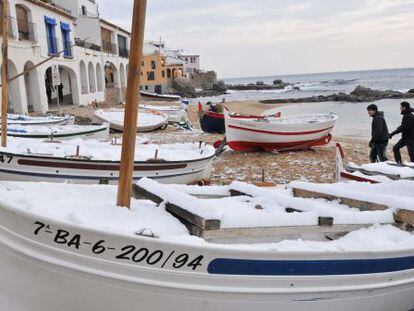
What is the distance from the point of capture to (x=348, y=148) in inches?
688

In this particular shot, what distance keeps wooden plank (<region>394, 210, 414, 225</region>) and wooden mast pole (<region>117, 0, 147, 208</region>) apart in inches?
110

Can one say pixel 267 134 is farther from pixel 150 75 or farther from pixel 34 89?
pixel 150 75

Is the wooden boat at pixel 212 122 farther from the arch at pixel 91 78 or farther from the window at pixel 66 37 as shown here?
the arch at pixel 91 78

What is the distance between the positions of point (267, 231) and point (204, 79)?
93.8m

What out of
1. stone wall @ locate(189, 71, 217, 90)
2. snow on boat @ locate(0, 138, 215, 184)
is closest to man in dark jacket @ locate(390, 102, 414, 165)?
snow on boat @ locate(0, 138, 215, 184)

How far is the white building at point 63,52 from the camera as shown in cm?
2347

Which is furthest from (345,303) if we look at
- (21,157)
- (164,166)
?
(21,157)

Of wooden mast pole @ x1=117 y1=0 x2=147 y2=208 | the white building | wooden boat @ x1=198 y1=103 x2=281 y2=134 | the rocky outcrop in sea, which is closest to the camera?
wooden mast pole @ x1=117 y1=0 x2=147 y2=208

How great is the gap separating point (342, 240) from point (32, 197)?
2967 millimetres

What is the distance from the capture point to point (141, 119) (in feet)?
77.3

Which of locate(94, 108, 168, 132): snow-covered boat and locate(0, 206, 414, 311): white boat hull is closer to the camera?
locate(0, 206, 414, 311): white boat hull

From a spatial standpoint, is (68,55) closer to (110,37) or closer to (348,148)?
(110,37)

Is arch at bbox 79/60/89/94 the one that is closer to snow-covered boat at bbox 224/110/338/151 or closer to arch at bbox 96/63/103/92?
arch at bbox 96/63/103/92

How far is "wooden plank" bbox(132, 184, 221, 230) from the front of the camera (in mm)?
3826
